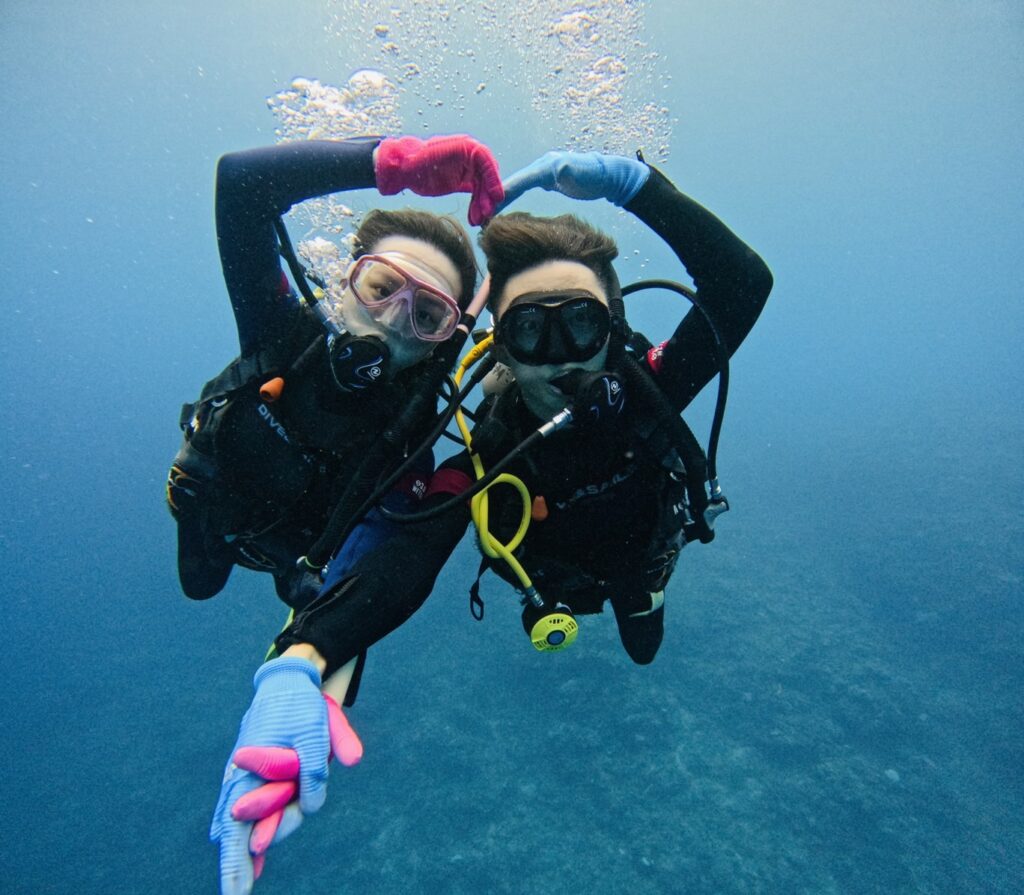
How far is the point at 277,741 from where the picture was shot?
1386 mm

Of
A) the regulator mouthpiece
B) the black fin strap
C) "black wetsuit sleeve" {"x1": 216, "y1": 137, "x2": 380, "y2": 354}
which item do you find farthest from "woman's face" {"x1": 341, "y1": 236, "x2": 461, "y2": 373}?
the regulator mouthpiece

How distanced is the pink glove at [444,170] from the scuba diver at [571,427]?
7.2 inches

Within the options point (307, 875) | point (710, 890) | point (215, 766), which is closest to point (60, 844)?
point (215, 766)

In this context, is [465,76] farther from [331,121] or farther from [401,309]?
[401,309]

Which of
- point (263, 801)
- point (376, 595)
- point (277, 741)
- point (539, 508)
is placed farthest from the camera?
point (539, 508)

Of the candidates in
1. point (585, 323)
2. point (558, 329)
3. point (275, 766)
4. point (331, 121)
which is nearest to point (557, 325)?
point (558, 329)

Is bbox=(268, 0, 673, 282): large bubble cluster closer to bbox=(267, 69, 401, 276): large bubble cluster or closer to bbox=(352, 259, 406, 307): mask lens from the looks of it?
bbox=(267, 69, 401, 276): large bubble cluster

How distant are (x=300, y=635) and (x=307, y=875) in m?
10.4

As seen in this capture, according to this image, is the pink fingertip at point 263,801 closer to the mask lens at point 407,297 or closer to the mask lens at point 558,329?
the mask lens at point 558,329

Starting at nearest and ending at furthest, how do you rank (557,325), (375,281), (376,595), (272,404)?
(376,595)
(557,325)
(375,281)
(272,404)

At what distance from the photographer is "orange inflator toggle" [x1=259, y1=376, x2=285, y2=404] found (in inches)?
118

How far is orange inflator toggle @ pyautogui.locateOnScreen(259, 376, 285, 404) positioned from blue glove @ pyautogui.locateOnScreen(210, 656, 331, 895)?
1.85 m

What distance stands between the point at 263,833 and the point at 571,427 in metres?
2.04

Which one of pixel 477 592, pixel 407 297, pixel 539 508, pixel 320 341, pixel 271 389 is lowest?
pixel 477 592
